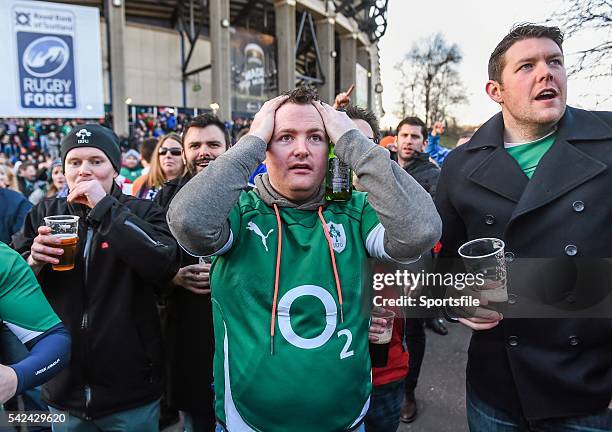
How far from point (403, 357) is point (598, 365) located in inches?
38.2

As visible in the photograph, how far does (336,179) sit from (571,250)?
0.99 metres

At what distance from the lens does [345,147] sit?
5.26ft

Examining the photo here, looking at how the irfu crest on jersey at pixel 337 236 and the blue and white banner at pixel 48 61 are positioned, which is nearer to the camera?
the irfu crest on jersey at pixel 337 236

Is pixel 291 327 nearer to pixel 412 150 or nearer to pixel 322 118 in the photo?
pixel 322 118

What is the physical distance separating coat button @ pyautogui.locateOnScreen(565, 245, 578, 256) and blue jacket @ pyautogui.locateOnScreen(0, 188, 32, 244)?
163 inches

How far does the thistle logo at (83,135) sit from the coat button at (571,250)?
7.87 ft

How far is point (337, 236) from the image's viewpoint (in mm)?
1690

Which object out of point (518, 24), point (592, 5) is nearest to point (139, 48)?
point (592, 5)

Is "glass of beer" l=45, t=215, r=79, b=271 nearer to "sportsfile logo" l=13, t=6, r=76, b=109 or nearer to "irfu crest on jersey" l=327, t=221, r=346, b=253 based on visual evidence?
"irfu crest on jersey" l=327, t=221, r=346, b=253

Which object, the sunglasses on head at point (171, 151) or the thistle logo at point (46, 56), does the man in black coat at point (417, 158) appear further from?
the thistle logo at point (46, 56)

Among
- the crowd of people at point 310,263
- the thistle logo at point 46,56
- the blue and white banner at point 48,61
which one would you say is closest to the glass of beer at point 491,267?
the crowd of people at point 310,263

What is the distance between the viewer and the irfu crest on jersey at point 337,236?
1.67 metres

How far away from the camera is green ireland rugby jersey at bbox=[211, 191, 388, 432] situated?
1.56m

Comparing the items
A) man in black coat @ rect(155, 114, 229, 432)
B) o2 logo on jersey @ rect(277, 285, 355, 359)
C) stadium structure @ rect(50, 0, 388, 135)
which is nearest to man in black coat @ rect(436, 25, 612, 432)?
o2 logo on jersey @ rect(277, 285, 355, 359)
